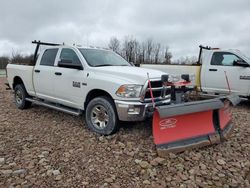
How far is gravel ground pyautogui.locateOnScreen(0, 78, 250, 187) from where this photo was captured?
10.4 ft

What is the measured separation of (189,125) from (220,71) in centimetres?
441

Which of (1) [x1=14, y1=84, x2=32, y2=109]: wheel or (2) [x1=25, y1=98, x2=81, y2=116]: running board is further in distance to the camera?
(1) [x1=14, y1=84, x2=32, y2=109]: wheel

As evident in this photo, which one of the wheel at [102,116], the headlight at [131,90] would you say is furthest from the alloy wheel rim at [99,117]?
the headlight at [131,90]

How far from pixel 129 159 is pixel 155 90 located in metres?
1.43

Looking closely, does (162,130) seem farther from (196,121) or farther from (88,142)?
(88,142)

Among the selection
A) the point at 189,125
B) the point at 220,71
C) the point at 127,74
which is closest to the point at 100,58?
the point at 127,74

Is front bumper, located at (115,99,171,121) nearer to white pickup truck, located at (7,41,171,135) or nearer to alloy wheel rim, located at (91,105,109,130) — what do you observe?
white pickup truck, located at (7,41,171,135)

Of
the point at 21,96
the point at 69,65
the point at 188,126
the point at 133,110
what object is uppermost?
the point at 69,65

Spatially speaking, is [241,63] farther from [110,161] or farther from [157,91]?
[110,161]

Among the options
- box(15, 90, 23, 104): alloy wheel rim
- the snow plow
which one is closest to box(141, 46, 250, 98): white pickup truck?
the snow plow

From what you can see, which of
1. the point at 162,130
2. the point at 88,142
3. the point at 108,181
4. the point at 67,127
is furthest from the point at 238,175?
the point at 67,127

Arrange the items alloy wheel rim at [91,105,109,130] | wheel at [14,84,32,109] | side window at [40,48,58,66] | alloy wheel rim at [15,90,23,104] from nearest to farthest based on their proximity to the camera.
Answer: alloy wheel rim at [91,105,109,130] → side window at [40,48,58,66] → wheel at [14,84,32,109] → alloy wheel rim at [15,90,23,104]

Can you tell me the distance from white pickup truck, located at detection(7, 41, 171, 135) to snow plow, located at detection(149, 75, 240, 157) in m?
0.54

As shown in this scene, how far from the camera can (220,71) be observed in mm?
7801
